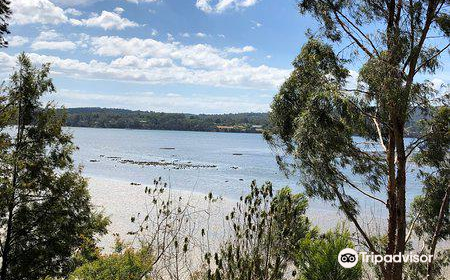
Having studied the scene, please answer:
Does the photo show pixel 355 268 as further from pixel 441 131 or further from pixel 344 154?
pixel 441 131

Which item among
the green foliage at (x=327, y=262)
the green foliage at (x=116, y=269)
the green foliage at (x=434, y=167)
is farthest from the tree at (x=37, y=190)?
the green foliage at (x=434, y=167)

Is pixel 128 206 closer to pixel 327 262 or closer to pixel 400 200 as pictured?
pixel 400 200

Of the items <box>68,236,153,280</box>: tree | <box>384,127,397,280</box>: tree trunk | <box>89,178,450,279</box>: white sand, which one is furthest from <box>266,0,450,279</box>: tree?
<box>89,178,450,279</box>: white sand

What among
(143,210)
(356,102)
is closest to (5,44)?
(356,102)

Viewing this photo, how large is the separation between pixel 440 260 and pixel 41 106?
1378 centimetres

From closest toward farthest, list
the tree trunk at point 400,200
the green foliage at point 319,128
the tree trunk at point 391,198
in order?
the green foliage at point 319,128 < the tree trunk at point 400,200 < the tree trunk at point 391,198

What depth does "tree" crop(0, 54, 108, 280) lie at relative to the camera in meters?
11.7

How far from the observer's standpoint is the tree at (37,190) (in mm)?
11695

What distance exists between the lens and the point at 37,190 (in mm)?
12336

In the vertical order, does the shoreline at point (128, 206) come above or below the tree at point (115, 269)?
below

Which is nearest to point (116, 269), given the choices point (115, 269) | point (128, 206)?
point (115, 269)

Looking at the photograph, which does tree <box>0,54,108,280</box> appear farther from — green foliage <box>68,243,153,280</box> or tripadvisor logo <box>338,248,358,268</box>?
tripadvisor logo <box>338,248,358,268</box>

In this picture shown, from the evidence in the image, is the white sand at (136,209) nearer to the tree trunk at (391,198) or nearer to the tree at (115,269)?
the tree trunk at (391,198)

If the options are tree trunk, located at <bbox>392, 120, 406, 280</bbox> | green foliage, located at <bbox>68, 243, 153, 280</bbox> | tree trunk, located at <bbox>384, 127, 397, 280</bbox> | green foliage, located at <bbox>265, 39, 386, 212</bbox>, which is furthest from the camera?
tree trunk, located at <bbox>384, 127, 397, 280</bbox>
